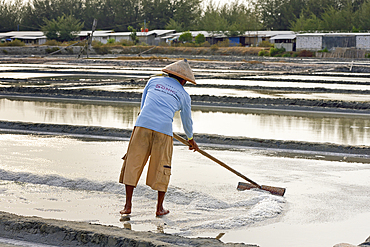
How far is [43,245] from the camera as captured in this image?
343 cm

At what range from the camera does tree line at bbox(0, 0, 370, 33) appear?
260 ft

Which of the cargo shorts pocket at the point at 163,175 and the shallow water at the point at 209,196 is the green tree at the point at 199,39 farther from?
the cargo shorts pocket at the point at 163,175

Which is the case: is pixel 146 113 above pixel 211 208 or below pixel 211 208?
above

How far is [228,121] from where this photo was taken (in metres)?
9.77

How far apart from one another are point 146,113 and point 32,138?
402cm

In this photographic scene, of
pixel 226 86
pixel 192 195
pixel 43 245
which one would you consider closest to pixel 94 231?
pixel 43 245

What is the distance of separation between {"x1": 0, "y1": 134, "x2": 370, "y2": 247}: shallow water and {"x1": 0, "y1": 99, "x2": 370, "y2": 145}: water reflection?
74.0 inches

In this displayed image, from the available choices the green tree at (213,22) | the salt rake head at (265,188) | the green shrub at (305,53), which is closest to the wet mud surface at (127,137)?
the salt rake head at (265,188)

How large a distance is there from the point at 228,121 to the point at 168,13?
86.7 m

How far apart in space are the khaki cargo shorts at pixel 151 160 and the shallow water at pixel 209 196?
1.10 feet

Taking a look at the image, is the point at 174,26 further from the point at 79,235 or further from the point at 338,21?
the point at 79,235

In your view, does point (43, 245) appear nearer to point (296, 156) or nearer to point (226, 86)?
point (296, 156)

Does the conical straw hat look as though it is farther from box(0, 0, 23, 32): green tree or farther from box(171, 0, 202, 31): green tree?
box(0, 0, 23, 32): green tree

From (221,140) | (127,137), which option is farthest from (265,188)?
(127,137)
